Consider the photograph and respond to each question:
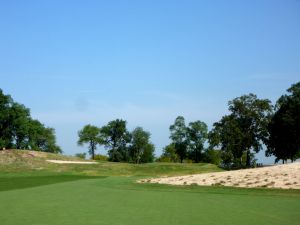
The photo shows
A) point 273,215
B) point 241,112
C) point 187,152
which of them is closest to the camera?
point 273,215

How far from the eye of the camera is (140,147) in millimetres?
108062

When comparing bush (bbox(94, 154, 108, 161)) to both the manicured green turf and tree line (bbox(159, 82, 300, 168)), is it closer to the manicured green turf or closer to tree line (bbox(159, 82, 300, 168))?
tree line (bbox(159, 82, 300, 168))

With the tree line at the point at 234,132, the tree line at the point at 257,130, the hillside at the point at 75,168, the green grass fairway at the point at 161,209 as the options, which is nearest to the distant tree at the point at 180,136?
the tree line at the point at 234,132

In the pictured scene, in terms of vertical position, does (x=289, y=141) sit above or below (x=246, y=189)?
above

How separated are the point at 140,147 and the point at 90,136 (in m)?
12.8

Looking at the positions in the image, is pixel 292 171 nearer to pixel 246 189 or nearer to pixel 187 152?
pixel 246 189

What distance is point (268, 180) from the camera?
73.8 ft

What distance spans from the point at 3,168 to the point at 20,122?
3637 cm

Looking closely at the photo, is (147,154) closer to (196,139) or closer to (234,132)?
(196,139)

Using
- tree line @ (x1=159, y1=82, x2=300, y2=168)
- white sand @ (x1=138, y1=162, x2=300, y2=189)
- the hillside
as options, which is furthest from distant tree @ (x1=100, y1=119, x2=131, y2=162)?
white sand @ (x1=138, y1=162, x2=300, y2=189)

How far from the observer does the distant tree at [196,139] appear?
312 ft

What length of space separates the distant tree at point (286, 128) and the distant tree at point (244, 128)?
10.1ft

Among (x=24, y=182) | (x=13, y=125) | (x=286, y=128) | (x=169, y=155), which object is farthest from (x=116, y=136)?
(x=24, y=182)

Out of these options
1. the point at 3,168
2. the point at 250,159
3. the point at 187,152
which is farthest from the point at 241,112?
the point at 3,168
